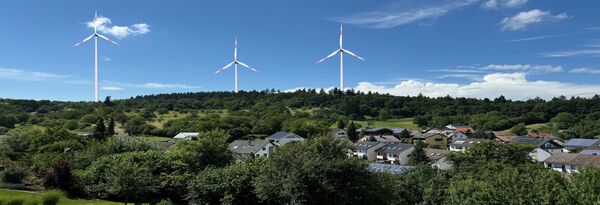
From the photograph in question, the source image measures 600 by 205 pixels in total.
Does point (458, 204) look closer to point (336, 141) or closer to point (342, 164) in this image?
point (342, 164)

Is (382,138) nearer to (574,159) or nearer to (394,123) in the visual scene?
(394,123)

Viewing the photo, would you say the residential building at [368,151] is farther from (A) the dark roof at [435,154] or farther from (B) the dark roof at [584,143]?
(B) the dark roof at [584,143]

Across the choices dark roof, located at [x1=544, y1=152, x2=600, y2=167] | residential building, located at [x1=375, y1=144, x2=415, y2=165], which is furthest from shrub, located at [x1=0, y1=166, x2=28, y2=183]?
residential building, located at [x1=375, y1=144, x2=415, y2=165]

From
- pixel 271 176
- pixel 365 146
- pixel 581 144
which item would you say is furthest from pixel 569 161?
pixel 271 176

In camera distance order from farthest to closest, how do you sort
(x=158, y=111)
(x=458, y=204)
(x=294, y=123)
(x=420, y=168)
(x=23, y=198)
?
1. (x=158, y=111)
2. (x=294, y=123)
3. (x=420, y=168)
4. (x=23, y=198)
5. (x=458, y=204)

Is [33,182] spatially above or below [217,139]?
below

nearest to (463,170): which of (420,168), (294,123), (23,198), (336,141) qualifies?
(420,168)
